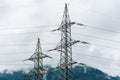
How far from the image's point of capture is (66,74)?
95.5 metres

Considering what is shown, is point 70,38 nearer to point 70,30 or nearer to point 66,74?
point 70,30

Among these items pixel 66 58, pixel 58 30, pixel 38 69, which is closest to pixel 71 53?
pixel 66 58

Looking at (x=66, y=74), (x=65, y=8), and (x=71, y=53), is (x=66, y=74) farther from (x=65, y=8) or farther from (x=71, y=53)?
(x=65, y=8)

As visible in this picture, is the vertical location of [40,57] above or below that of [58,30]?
below

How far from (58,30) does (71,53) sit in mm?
8278

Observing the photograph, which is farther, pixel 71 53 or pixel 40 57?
pixel 40 57

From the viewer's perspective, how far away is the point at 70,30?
96.8m

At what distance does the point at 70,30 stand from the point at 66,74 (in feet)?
32.8

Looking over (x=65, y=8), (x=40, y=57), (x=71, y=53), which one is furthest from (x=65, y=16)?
(x=40, y=57)

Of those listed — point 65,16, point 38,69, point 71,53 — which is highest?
point 65,16

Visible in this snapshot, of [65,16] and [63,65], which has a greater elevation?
[65,16]

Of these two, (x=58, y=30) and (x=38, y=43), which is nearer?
(x=58, y=30)

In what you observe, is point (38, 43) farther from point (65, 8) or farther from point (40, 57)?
point (65, 8)

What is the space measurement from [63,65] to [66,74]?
7.10 feet
